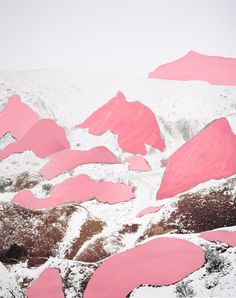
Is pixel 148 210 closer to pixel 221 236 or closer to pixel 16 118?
pixel 221 236

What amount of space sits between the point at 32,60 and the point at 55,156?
1285 millimetres

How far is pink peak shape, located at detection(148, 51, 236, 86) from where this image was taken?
12.9ft

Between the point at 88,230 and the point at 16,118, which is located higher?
the point at 16,118

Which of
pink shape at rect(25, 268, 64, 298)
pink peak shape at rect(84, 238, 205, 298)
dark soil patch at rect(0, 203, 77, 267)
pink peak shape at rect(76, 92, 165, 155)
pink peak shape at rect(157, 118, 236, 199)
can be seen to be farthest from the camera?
pink peak shape at rect(76, 92, 165, 155)

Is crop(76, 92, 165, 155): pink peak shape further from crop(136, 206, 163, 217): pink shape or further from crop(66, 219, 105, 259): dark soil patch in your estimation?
crop(66, 219, 105, 259): dark soil patch

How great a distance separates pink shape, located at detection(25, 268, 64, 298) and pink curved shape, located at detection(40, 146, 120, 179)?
46.0 inches

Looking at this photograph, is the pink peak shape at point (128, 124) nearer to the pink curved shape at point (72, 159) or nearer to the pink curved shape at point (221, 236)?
the pink curved shape at point (72, 159)

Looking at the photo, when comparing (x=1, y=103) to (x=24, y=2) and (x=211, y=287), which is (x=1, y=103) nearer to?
(x=24, y=2)

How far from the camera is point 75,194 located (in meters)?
3.93

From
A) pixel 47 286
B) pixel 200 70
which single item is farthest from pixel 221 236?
pixel 200 70

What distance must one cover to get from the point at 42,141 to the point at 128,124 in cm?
102

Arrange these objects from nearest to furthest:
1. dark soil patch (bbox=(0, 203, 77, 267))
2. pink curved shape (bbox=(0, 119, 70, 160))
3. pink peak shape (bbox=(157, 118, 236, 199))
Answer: pink peak shape (bbox=(157, 118, 236, 199))
dark soil patch (bbox=(0, 203, 77, 267))
pink curved shape (bbox=(0, 119, 70, 160))

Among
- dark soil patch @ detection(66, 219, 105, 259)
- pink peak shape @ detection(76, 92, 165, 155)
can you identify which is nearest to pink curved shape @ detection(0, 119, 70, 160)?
pink peak shape @ detection(76, 92, 165, 155)

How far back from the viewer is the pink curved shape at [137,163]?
13.2 feet
